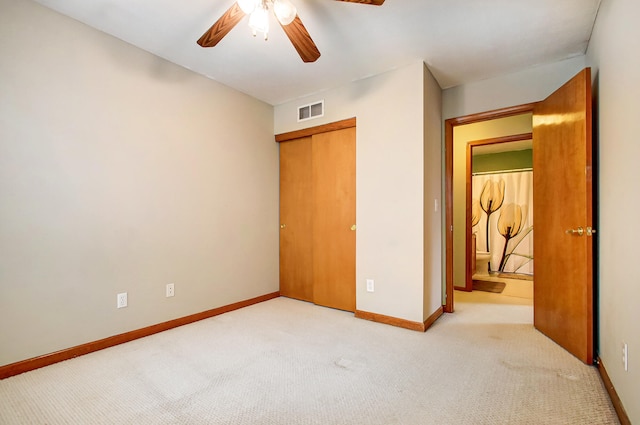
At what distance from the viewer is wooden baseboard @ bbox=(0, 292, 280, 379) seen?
6.39 ft

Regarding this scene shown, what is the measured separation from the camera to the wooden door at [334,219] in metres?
3.28

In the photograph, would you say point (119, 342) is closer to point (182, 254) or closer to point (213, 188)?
point (182, 254)

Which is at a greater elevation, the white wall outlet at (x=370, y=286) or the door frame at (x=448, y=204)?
the door frame at (x=448, y=204)

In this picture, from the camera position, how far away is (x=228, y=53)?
2.61 m

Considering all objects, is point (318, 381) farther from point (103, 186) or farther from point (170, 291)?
point (103, 186)

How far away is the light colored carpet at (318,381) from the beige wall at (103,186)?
354 millimetres

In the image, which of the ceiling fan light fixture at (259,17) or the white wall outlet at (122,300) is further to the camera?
the white wall outlet at (122,300)

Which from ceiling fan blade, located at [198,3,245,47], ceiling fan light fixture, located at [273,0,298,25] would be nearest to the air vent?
ceiling fan blade, located at [198,3,245,47]

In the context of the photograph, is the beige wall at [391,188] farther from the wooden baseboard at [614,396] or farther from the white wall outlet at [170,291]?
the white wall outlet at [170,291]

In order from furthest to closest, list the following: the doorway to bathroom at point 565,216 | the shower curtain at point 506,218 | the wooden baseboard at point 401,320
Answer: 1. the shower curtain at point 506,218
2. the wooden baseboard at point 401,320
3. the doorway to bathroom at point 565,216

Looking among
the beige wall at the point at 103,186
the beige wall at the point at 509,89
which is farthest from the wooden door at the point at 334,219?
the beige wall at the point at 509,89

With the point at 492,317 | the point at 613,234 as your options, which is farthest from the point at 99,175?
the point at 492,317

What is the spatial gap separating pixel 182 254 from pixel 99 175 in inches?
37.9

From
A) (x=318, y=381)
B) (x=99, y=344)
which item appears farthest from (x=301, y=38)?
(x=99, y=344)
